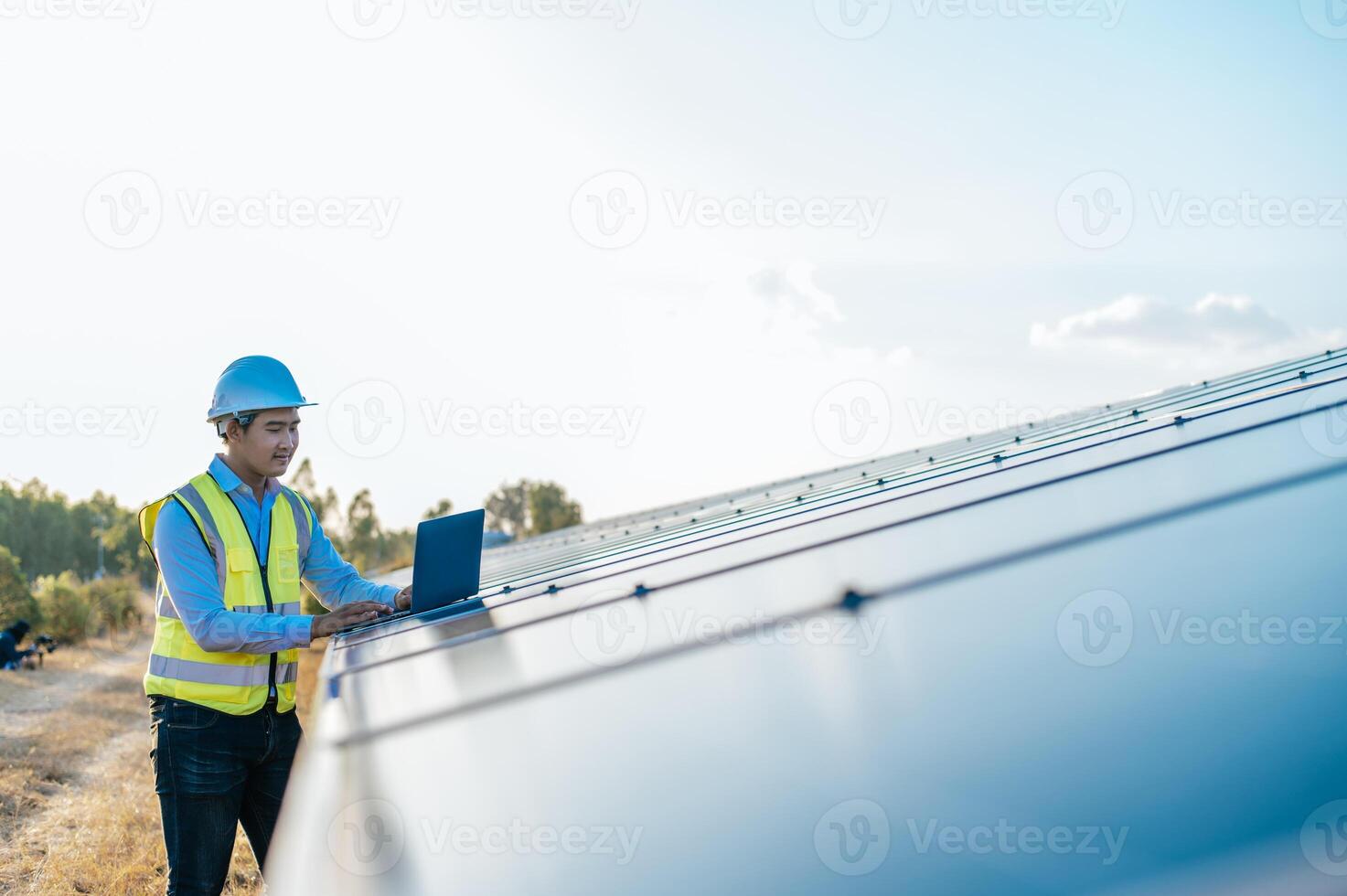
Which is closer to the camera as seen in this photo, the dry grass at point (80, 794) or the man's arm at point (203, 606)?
the man's arm at point (203, 606)

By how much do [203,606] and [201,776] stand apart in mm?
664

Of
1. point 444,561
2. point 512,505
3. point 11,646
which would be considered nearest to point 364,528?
point 512,505

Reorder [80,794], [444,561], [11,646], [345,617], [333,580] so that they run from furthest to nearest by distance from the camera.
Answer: [11,646]
[80,794]
[444,561]
[333,580]
[345,617]

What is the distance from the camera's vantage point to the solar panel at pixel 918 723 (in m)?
1.59

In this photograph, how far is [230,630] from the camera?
11.8 feet

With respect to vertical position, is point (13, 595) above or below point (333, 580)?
above

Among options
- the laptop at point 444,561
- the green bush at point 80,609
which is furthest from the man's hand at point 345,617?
the green bush at point 80,609

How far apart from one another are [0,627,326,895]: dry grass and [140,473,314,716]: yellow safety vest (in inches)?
126

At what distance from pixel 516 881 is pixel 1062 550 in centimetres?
204

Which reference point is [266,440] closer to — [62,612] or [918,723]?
[918,723]

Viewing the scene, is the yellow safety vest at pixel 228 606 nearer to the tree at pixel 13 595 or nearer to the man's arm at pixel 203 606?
the man's arm at pixel 203 606

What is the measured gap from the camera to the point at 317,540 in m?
4.48

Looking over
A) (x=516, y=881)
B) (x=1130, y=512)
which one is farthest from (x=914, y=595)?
(x=516, y=881)

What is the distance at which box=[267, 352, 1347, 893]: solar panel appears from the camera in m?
1.59
